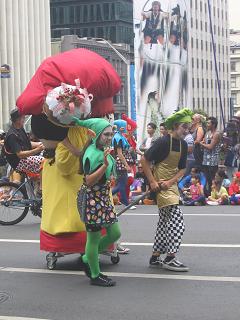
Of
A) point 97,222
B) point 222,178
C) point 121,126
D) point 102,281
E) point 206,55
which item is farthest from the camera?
point 206,55

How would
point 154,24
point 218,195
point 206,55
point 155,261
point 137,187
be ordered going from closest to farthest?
point 155,261, point 218,195, point 137,187, point 154,24, point 206,55

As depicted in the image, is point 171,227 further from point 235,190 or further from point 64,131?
point 235,190

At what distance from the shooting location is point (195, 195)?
14.6 metres

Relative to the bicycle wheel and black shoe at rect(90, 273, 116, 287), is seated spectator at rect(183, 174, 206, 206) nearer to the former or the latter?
the bicycle wheel

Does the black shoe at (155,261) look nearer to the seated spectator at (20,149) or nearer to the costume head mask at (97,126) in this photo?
the costume head mask at (97,126)

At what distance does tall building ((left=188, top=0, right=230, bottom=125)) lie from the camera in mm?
140625

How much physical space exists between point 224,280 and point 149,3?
3879 inches

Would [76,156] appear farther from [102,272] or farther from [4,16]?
[4,16]

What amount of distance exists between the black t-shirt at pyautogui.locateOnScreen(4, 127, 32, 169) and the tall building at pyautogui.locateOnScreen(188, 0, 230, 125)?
12228 cm

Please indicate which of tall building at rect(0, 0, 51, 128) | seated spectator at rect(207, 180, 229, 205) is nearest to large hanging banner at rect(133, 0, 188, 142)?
tall building at rect(0, 0, 51, 128)

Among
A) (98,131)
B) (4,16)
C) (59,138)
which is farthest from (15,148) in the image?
(4,16)

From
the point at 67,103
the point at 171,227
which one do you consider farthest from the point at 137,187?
the point at 67,103

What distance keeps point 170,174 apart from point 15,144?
12.6ft

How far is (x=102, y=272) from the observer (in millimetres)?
7898
